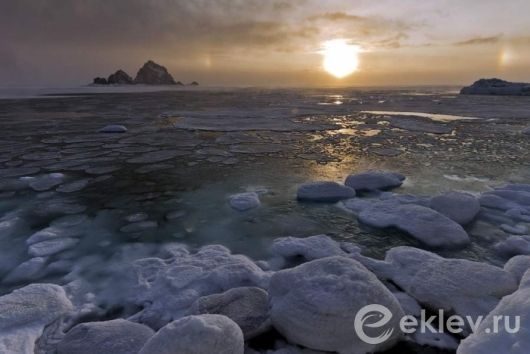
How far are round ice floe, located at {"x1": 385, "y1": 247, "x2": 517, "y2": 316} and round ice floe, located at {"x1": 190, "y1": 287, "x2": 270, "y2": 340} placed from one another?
4.64ft

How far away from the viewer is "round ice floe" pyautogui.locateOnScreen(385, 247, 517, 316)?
2729mm

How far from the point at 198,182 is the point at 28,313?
13.0ft

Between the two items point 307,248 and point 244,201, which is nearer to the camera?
point 307,248

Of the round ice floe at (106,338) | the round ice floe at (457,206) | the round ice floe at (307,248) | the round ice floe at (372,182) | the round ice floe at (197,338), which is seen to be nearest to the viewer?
the round ice floe at (197,338)

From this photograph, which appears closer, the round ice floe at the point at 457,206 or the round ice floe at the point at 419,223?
the round ice floe at the point at 419,223

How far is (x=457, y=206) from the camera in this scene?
15.3 feet

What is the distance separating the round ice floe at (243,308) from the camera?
2543 millimetres

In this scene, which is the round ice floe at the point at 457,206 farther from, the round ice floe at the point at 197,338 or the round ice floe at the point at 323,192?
the round ice floe at the point at 197,338

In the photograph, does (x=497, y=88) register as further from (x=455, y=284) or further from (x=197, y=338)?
(x=197, y=338)

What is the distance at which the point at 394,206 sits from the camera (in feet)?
16.3

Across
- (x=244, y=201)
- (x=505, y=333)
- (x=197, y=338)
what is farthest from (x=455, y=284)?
(x=244, y=201)

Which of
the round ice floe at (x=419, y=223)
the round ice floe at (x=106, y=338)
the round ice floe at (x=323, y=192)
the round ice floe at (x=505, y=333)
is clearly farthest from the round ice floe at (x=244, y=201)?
the round ice floe at (x=505, y=333)

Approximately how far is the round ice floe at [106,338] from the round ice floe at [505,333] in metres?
2.17

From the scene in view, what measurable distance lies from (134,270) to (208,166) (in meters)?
4.44
